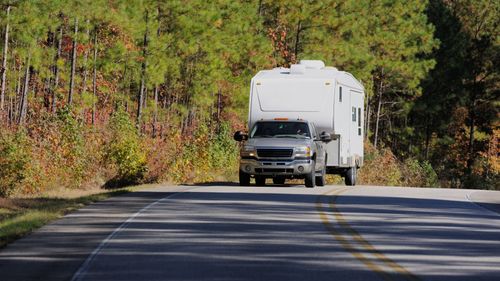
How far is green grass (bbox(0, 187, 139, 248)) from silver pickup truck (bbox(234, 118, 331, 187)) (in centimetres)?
464

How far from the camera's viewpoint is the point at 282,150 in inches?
1258

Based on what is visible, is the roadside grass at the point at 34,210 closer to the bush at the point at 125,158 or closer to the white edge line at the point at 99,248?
Answer: the white edge line at the point at 99,248

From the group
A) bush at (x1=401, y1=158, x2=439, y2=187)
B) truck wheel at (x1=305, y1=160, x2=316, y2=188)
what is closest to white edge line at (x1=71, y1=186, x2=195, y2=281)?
truck wheel at (x1=305, y1=160, x2=316, y2=188)

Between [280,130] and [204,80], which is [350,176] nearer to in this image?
[280,130]

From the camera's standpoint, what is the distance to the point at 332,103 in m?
33.4

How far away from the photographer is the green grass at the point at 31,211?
1848 centimetres

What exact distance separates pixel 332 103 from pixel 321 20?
24.9 metres

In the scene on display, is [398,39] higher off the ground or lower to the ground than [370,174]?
higher

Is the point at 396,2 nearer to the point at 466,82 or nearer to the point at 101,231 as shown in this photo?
the point at 466,82

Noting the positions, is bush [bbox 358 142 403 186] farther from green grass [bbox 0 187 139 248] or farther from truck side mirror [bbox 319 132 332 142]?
green grass [bbox 0 187 139 248]

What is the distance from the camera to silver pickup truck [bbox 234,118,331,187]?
31906 millimetres

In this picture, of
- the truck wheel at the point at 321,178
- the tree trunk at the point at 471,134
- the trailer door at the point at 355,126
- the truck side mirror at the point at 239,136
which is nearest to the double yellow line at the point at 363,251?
the truck side mirror at the point at 239,136

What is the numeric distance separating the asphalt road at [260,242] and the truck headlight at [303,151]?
4.75 m

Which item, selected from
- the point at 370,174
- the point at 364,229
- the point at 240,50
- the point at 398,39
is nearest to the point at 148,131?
the point at 240,50
